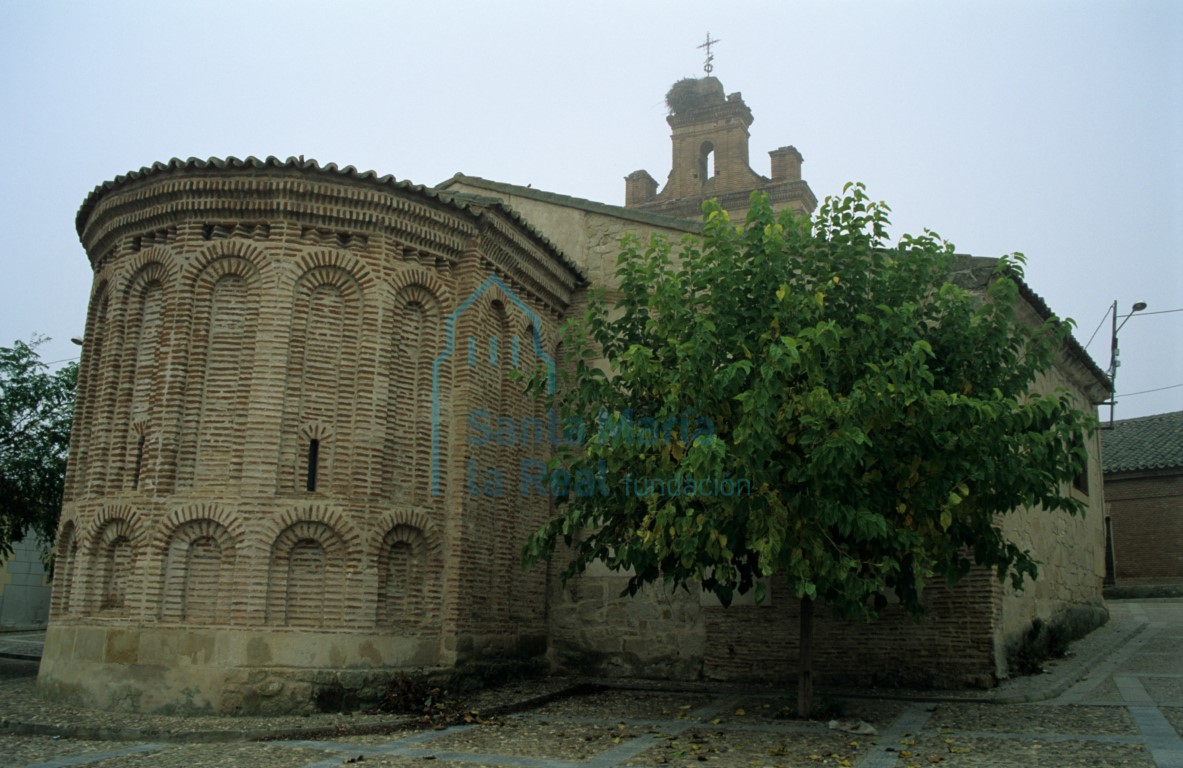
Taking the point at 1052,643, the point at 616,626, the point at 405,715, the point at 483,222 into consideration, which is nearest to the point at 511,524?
the point at 616,626

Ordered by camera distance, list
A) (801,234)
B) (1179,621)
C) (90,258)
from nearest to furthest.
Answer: (801,234) → (90,258) → (1179,621)

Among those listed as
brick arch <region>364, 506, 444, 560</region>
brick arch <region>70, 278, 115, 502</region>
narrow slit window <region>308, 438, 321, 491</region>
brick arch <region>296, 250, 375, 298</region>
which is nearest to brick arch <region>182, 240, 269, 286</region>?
brick arch <region>296, 250, 375, 298</region>

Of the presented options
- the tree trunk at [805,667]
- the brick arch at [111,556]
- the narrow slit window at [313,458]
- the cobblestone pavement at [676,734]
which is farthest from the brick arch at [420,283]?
the tree trunk at [805,667]

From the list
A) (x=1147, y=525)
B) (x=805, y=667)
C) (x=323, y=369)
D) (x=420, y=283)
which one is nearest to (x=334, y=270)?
(x=420, y=283)

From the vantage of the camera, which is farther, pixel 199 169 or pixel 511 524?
pixel 511 524

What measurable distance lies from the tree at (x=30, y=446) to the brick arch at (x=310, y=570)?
6.65 m

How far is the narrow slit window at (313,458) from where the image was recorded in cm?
987

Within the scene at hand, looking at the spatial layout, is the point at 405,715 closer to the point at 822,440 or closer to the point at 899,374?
the point at 822,440

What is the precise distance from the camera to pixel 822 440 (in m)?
7.40

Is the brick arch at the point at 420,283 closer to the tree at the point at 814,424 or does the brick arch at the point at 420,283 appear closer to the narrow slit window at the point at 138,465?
the tree at the point at 814,424

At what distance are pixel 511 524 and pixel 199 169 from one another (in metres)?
5.57

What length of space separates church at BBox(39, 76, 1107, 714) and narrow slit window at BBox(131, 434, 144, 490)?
4 centimetres

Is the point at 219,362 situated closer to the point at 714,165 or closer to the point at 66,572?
the point at 66,572

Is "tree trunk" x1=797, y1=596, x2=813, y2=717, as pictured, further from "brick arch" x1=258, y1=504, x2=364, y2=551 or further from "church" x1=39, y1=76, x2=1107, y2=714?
"brick arch" x1=258, y1=504, x2=364, y2=551
